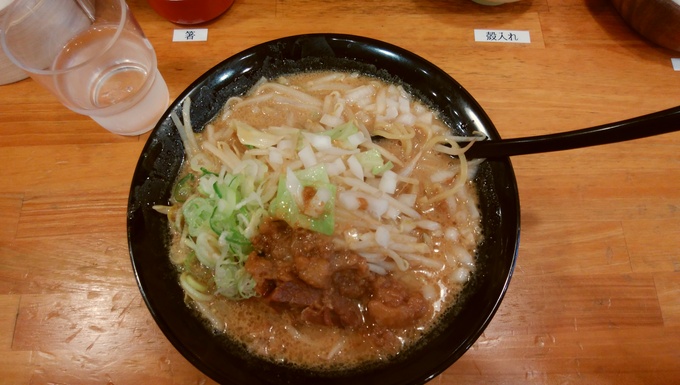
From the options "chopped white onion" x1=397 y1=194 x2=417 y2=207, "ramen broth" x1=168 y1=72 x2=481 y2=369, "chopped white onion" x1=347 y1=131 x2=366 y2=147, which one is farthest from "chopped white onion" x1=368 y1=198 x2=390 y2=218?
"chopped white onion" x1=347 y1=131 x2=366 y2=147

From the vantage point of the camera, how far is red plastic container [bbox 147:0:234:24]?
203 cm

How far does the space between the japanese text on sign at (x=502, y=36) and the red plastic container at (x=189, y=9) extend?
52.3 inches

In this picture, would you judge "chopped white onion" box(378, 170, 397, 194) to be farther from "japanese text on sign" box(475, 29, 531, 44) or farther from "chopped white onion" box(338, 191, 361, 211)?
"japanese text on sign" box(475, 29, 531, 44)

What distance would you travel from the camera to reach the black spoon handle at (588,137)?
1.20 metres

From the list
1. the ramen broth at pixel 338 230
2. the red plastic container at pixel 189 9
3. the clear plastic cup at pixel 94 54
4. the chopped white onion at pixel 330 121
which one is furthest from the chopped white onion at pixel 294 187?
the red plastic container at pixel 189 9

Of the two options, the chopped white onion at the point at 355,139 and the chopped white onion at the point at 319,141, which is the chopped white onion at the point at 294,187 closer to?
the chopped white onion at the point at 319,141

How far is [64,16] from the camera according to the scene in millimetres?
1771

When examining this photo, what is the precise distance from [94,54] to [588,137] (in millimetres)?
1936

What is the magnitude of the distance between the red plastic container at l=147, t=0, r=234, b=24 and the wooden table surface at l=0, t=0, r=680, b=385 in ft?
0.25

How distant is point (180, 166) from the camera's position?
5.50ft

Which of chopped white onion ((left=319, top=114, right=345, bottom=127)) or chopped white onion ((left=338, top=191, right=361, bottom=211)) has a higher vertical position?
chopped white onion ((left=319, top=114, right=345, bottom=127))

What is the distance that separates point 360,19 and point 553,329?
5.70 ft

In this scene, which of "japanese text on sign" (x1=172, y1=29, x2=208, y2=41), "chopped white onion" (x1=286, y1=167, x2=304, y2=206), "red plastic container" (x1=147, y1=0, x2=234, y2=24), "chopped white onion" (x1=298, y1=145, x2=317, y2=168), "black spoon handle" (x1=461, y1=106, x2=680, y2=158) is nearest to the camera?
"black spoon handle" (x1=461, y1=106, x2=680, y2=158)

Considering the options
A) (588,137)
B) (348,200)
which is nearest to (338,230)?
(348,200)
